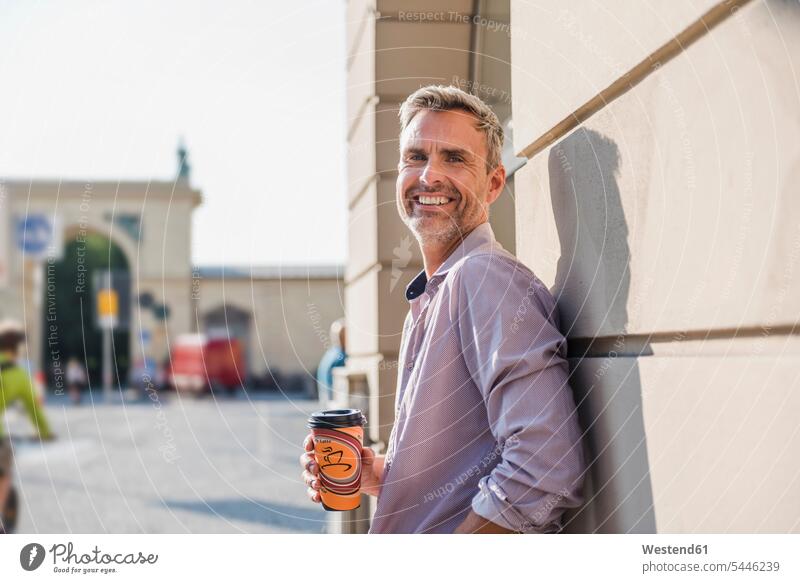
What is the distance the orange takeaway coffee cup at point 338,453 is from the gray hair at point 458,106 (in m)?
0.73

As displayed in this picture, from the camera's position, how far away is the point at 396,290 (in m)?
3.93

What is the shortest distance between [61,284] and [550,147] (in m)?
37.0

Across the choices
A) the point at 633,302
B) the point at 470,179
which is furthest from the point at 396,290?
the point at 633,302

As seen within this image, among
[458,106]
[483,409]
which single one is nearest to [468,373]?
[483,409]

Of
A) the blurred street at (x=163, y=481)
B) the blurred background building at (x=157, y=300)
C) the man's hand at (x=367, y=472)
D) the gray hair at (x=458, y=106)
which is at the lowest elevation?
the blurred street at (x=163, y=481)

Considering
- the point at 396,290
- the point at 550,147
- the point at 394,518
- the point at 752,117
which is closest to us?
the point at 752,117

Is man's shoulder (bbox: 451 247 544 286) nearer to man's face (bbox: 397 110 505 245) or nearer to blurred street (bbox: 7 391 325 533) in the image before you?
Result: man's face (bbox: 397 110 505 245)

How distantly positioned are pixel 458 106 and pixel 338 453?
2.91 ft
